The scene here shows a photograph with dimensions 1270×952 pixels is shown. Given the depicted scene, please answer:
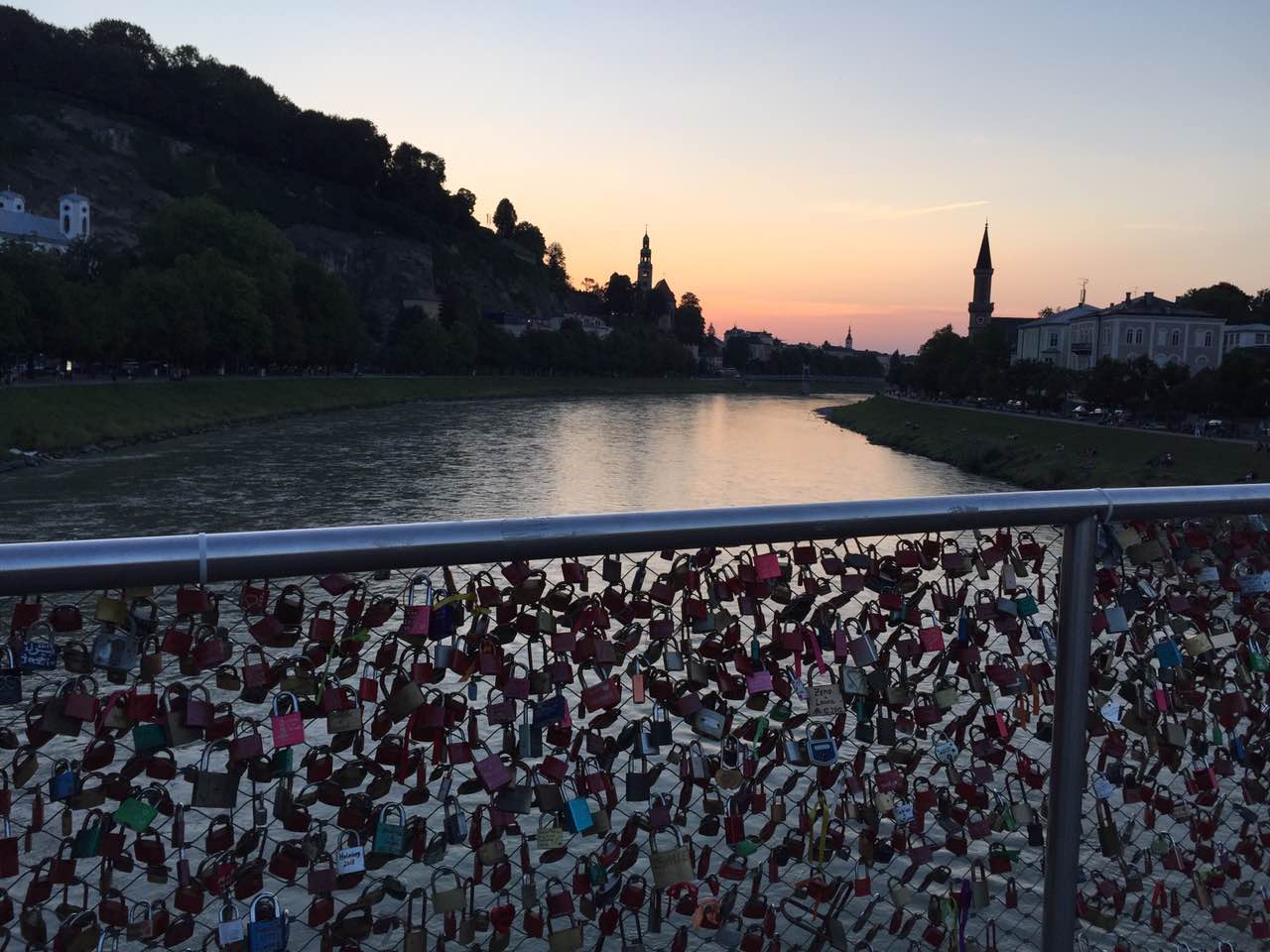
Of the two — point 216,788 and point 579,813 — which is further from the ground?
point 216,788

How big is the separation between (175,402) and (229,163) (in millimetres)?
83080

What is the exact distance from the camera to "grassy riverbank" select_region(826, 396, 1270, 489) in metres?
34.6

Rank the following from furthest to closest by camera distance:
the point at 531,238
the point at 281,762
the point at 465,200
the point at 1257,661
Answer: the point at 531,238
the point at 465,200
the point at 1257,661
the point at 281,762

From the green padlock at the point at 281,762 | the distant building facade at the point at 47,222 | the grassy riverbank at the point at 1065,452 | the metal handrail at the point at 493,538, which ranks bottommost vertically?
the grassy riverbank at the point at 1065,452

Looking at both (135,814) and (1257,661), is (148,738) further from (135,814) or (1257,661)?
(1257,661)

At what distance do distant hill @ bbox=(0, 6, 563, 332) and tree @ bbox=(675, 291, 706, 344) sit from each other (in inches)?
1694

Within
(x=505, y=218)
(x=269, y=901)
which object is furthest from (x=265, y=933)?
Answer: (x=505, y=218)

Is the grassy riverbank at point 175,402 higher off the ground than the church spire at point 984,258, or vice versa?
the church spire at point 984,258

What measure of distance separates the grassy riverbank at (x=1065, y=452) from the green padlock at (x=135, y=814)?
33565 millimetres

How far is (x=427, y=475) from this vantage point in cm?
3562

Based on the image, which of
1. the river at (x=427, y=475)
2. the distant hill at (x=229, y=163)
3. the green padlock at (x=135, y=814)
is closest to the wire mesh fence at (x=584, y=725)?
the green padlock at (x=135, y=814)

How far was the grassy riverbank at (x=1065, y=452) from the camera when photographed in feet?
113

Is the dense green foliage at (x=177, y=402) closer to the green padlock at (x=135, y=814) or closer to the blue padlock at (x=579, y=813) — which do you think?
the green padlock at (x=135, y=814)

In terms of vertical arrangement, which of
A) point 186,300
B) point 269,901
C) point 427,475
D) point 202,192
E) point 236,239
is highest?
point 202,192
